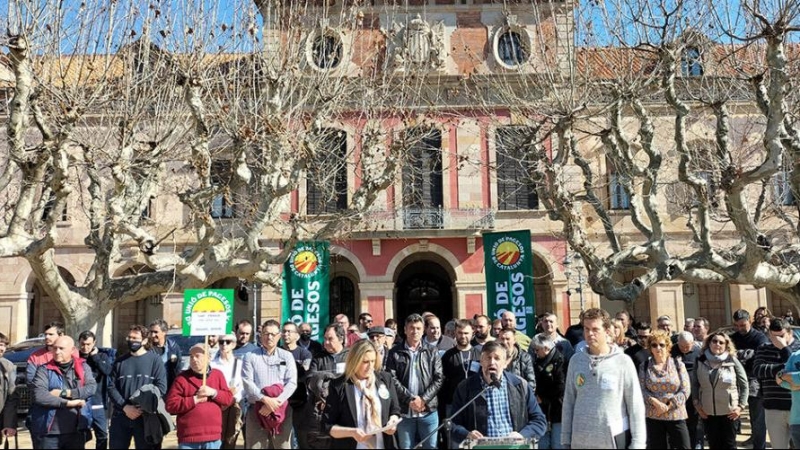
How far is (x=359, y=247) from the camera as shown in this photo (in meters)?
25.2

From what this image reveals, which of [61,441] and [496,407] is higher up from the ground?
[496,407]

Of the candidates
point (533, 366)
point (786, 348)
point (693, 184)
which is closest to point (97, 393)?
point (533, 366)

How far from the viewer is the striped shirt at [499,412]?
5938 mm

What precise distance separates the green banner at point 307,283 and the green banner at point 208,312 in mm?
4672

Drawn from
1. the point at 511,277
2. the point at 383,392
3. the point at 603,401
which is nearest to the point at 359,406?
the point at 383,392

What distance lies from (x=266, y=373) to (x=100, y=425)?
9.26ft

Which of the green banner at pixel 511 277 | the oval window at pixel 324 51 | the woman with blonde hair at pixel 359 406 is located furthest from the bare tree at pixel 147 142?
the woman with blonde hair at pixel 359 406

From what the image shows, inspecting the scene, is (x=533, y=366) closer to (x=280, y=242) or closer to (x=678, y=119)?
(x=678, y=119)

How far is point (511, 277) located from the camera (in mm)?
14281

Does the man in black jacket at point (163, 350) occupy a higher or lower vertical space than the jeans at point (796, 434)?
higher

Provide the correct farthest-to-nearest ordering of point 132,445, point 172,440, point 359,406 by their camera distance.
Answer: point 172,440, point 132,445, point 359,406

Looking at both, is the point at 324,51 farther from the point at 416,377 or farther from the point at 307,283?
the point at 416,377

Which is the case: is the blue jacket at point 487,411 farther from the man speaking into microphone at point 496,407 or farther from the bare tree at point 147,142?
the bare tree at point 147,142

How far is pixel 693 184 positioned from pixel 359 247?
14491 mm
